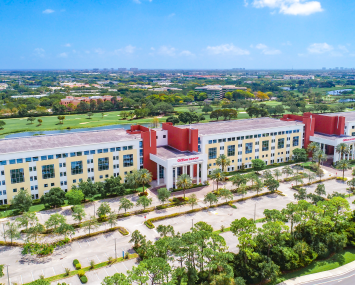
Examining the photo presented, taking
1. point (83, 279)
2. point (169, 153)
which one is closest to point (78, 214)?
point (83, 279)

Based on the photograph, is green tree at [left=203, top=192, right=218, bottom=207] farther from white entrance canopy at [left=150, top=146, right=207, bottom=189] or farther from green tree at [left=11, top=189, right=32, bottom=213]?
green tree at [left=11, top=189, right=32, bottom=213]

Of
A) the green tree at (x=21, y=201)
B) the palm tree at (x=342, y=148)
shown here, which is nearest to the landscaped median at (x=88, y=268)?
the green tree at (x=21, y=201)

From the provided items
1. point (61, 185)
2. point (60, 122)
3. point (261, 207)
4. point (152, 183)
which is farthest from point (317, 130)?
point (60, 122)

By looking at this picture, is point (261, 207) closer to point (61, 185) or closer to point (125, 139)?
point (125, 139)

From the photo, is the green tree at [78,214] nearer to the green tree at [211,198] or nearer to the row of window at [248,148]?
the green tree at [211,198]

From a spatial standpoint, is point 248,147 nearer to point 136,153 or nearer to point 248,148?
point 248,148
